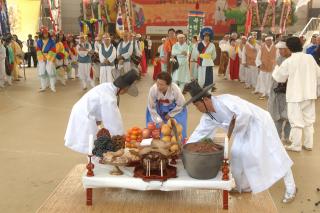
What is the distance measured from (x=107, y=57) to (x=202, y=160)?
6938 mm

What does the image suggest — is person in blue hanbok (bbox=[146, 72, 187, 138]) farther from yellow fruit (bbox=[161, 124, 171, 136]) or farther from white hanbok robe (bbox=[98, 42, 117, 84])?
white hanbok robe (bbox=[98, 42, 117, 84])

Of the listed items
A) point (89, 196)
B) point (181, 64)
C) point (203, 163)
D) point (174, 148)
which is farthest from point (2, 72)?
point (203, 163)

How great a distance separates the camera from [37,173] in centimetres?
467

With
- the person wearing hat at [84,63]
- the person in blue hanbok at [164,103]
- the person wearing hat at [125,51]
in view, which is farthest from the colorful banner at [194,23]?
the person in blue hanbok at [164,103]

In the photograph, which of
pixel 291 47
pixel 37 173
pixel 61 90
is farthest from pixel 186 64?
pixel 37 173

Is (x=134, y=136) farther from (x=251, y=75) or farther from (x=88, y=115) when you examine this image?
(x=251, y=75)

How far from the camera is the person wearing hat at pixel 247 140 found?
3355mm

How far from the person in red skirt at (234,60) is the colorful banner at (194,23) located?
1.76 metres

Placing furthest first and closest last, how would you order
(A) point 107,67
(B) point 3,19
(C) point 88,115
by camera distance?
(B) point 3,19, (A) point 107,67, (C) point 88,115

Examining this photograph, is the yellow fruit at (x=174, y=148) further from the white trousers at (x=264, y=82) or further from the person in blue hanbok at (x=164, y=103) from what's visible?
the white trousers at (x=264, y=82)

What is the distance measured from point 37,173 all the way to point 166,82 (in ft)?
5.73

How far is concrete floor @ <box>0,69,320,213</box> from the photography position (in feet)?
13.2

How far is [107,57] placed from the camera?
9.59 metres

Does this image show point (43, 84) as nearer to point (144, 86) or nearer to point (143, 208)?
point (144, 86)
